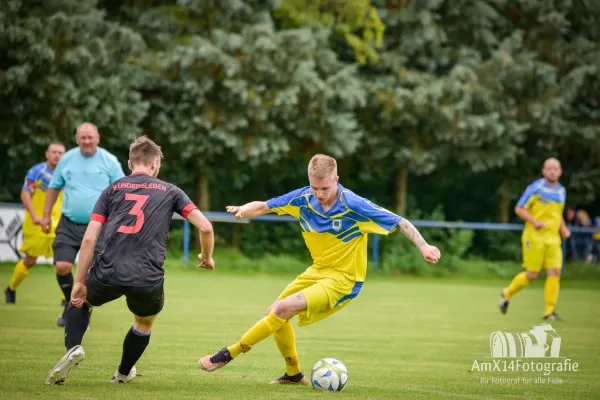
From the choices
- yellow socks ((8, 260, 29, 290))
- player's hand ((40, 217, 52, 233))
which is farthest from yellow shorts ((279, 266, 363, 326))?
yellow socks ((8, 260, 29, 290))

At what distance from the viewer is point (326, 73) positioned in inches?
1048

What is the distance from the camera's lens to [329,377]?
7.58m

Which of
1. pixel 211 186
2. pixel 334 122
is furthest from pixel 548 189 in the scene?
pixel 211 186

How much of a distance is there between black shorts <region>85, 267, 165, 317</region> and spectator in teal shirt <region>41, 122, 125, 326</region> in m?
3.89

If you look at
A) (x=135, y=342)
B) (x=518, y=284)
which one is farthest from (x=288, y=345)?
(x=518, y=284)

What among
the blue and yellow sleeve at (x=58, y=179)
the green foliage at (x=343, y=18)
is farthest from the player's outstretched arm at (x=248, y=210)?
the green foliage at (x=343, y=18)

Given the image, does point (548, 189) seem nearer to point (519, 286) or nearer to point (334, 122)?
point (519, 286)

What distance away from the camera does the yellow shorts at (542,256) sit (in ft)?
48.4

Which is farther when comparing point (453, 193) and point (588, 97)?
point (453, 193)

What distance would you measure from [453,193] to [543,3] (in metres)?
6.89

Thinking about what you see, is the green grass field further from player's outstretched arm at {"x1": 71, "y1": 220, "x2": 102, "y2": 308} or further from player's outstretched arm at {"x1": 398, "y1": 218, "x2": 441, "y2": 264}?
player's outstretched arm at {"x1": 398, "y1": 218, "x2": 441, "y2": 264}

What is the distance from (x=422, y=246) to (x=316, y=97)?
18385 millimetres

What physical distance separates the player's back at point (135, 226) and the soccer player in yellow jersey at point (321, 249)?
2.53ft

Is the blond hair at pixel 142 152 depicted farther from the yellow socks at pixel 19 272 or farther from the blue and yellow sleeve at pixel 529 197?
the blue and yellow sleeve at pixel 529 197
